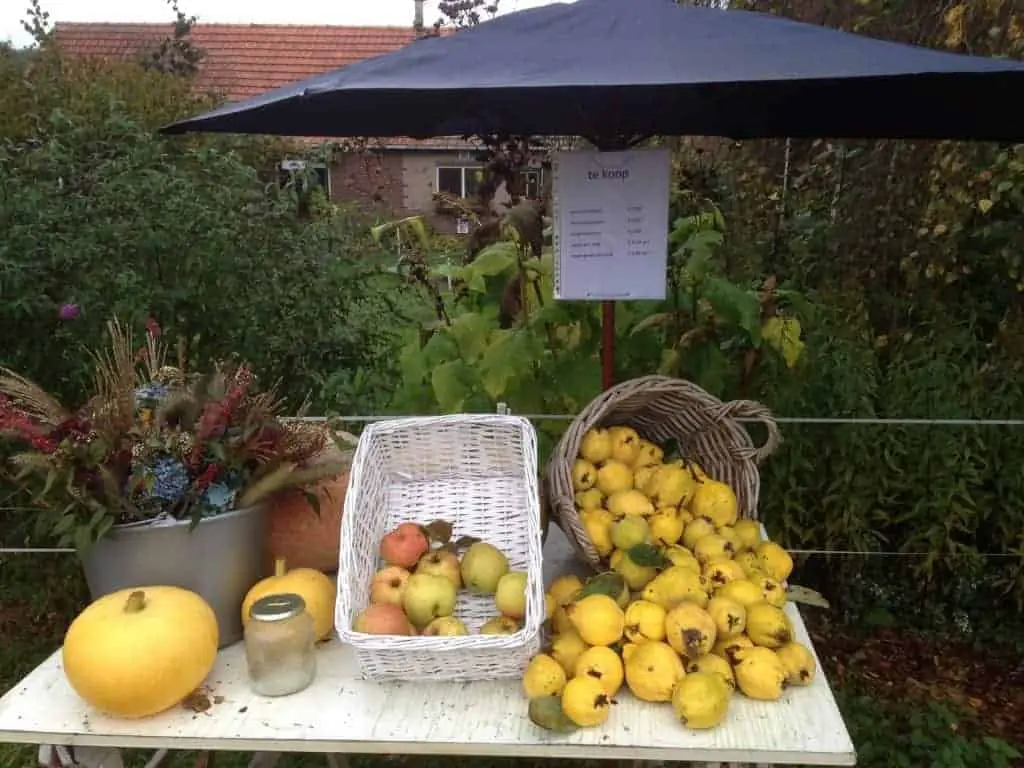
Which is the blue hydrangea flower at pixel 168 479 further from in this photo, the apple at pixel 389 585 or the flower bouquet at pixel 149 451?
the apple at pixel 389 585

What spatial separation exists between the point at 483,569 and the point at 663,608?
0.30 m

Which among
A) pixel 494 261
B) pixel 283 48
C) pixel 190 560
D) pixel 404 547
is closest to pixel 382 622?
pixel 404 547

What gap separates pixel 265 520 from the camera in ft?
5.12

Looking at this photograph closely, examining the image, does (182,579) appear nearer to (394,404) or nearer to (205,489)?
(205,489)

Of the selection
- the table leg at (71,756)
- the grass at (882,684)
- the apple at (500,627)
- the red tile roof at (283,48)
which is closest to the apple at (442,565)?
the apple at (500,627)

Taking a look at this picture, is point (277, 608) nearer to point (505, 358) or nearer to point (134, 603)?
point (134, 603)

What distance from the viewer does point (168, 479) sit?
138cm

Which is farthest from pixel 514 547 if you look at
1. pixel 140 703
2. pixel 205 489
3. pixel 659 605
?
pixel 140 703

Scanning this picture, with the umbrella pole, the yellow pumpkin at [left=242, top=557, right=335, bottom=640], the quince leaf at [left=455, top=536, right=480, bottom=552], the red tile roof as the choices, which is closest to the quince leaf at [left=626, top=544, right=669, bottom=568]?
the quince leaf at [left=455, top=536, right=480, bottom=552]

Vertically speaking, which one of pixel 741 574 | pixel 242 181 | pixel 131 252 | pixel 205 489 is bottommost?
pixel 741 574

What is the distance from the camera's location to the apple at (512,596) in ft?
4.62

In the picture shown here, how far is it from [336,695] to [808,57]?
3.80 feet

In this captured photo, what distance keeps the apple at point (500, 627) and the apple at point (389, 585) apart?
0.48ft

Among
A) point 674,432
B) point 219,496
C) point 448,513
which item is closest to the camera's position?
point 219,496
